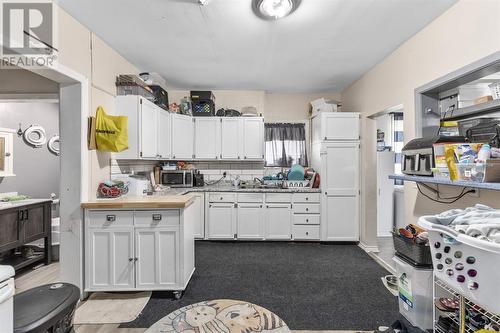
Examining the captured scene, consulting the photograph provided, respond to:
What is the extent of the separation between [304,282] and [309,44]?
108 inches

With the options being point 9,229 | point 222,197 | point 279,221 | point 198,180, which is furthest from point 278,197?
point 9,229

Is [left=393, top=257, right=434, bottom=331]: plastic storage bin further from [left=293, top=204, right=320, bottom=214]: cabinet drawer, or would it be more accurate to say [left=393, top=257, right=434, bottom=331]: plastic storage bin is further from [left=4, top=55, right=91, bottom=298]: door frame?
[left=4, top=55, right=91, bottom=298]: door frame

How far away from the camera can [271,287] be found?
2.62 meters

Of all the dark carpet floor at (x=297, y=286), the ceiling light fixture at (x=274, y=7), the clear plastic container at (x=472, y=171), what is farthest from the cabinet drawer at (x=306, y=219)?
the ceiling light fixture at (x=274, y=7)

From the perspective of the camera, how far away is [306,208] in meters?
3.97

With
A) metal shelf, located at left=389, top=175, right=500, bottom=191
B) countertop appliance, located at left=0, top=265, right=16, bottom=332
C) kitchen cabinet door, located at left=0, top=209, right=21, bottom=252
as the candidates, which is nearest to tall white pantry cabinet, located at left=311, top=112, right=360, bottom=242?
metal shelf, located at left=389, top=175, right=500, bottom=191

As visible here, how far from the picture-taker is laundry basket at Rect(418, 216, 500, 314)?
106 cm

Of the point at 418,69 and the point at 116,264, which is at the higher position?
the point at 418,69

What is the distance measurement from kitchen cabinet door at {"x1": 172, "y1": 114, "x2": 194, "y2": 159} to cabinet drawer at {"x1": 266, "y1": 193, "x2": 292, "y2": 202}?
1569mm

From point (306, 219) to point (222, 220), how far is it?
140 centimetres

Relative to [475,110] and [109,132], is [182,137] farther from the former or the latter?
[475,110]

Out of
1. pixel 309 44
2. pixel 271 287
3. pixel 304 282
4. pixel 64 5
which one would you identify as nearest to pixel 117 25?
pixel 64 5

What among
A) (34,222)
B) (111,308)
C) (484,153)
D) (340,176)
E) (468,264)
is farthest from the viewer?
(340,176)

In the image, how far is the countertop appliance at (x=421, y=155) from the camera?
1.86 metres
